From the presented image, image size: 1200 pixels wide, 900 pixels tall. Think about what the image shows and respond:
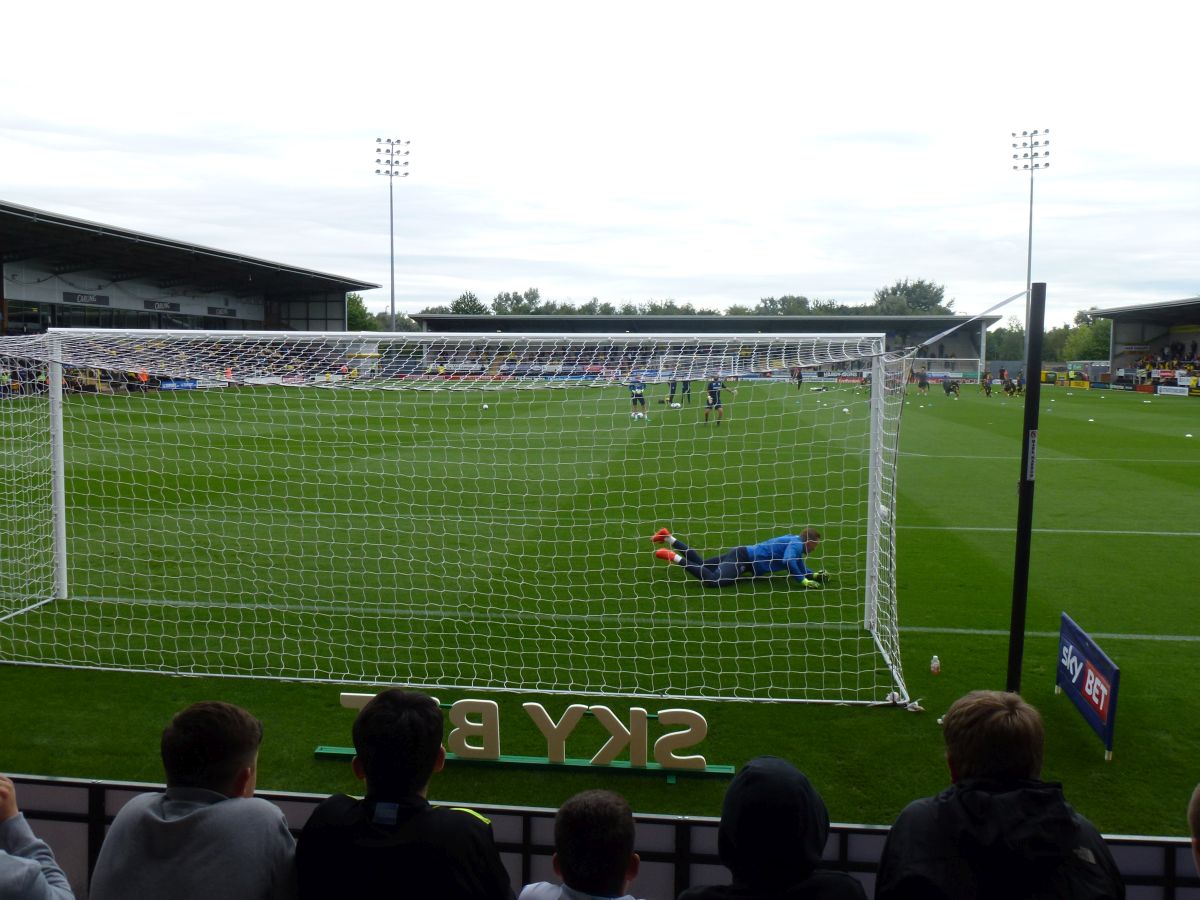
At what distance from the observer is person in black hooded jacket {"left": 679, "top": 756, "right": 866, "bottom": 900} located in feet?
7.42

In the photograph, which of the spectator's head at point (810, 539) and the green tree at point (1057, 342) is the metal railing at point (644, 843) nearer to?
the spectator's head at point (810, 539)

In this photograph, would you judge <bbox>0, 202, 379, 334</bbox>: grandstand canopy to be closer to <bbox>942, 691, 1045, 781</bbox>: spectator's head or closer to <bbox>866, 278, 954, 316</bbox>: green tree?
<bbox>942, 691, 1045, 781</bbox>: spectator's head

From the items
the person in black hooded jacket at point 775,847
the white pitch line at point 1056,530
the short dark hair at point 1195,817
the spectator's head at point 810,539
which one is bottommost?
the white pitch line at point 1056,530

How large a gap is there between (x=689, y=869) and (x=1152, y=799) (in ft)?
10.0

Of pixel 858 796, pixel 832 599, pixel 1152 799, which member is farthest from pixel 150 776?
pixel 832 599

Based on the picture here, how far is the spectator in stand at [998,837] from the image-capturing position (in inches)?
88.7

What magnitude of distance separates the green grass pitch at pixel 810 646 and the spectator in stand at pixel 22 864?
269 cm

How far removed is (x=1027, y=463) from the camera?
5020 millimetres

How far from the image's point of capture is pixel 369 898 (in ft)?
7.82

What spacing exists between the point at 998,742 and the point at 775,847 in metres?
0.69

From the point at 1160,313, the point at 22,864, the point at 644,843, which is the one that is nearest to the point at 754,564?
the point at 644,843

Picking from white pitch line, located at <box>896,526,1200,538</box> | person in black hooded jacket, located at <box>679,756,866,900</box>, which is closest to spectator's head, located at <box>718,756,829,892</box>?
person in black hooded jacket, located at <box>679,756,866,900</box>

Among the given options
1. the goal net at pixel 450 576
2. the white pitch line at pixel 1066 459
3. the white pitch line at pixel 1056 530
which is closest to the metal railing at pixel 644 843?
the goal net at pixel 450 576

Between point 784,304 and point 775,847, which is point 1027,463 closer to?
point 775,847
